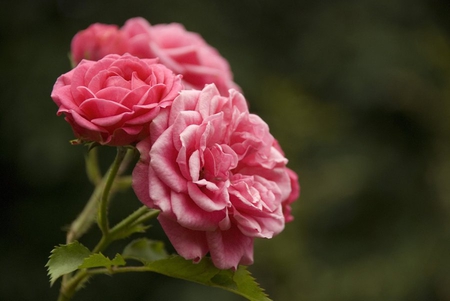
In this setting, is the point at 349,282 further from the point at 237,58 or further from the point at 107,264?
the point at 107,264

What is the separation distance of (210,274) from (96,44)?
1.85 feet

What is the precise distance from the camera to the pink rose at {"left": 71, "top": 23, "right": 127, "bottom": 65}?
1.16 metres

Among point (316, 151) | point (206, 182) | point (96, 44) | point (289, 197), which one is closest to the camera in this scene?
point (206, 182)

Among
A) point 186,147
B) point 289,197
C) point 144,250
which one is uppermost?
point 186,147

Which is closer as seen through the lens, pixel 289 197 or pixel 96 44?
pixel 289 197

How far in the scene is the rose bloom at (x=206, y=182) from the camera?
71 cm

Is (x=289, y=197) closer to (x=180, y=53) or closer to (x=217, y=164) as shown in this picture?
(x=217, y=164)

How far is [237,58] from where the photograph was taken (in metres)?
3.19

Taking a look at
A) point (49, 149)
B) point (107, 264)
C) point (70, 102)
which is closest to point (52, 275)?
Result: point (107, 264)

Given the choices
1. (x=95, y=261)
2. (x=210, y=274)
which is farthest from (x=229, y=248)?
(x=95, y=261)

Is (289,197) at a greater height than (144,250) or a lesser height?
greater

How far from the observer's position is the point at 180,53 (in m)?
1.19

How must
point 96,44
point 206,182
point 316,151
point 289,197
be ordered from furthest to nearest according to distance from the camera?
point 316,151
point 96,44
point 289,197
point 206,182

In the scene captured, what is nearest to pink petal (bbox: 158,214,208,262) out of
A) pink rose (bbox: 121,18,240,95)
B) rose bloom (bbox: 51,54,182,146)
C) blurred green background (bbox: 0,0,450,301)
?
rose bloom (bbox: 51,54,182,146)
